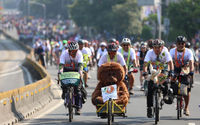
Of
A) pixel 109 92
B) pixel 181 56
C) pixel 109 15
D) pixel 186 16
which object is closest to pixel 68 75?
pixel 109 92

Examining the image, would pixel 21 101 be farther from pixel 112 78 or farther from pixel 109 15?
pixel 109 15

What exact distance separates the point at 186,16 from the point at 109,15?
96.0 ft

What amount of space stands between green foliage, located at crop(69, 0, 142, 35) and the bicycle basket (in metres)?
63.6

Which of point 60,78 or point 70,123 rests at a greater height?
point 60,78

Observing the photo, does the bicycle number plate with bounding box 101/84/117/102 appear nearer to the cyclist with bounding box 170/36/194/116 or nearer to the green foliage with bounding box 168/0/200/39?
the cyclist with bounding box 170/36/194/116

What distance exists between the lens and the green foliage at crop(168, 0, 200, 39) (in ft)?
199

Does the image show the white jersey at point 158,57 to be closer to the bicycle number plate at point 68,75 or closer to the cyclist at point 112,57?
the cyclist at point 112,57

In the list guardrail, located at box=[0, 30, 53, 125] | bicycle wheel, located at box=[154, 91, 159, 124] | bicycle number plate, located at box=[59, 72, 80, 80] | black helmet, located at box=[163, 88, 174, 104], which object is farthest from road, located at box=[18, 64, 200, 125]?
bicycle number plate, located at box=[59, 72, 80, 80]

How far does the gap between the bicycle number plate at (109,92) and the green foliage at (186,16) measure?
154 ft

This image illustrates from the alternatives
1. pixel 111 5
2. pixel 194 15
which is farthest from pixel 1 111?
pixel 111 5

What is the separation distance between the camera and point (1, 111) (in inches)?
543

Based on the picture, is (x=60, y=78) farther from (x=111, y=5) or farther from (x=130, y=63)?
(x=111, y=5)

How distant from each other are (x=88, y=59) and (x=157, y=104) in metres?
10.1

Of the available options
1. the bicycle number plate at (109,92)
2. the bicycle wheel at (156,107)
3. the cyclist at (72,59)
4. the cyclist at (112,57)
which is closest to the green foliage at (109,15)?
the cyclist at (72,59)
